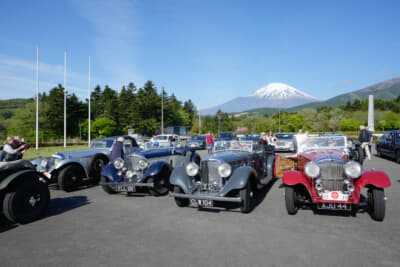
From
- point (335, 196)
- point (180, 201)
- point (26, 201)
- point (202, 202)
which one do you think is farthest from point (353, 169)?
point (26, 201)

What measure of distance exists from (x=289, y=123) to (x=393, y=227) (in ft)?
243

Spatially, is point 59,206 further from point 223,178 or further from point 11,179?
point 223,178

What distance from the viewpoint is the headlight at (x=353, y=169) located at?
5.27 metres

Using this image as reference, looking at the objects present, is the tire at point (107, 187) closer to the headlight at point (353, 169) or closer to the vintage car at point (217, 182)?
the vintage car at point (217, 182)

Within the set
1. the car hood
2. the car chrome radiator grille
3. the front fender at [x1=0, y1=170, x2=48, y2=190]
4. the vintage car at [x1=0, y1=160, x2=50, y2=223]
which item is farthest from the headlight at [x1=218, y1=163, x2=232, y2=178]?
the car hood

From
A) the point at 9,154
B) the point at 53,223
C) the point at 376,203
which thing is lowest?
the point at 53,223

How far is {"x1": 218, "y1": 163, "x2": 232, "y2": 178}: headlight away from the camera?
20.3 feet

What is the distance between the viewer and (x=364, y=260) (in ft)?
11.8

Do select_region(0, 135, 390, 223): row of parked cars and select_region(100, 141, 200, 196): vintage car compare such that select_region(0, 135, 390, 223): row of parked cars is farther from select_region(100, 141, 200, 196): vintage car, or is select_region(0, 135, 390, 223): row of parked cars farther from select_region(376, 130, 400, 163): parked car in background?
select_region(376, 130, 400, 163): parked car in background

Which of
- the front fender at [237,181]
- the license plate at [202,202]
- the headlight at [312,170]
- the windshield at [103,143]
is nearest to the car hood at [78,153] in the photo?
the windshield at [103,143]

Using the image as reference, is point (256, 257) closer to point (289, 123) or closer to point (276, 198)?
point (276, 198)

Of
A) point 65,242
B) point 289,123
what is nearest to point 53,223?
point 65,242

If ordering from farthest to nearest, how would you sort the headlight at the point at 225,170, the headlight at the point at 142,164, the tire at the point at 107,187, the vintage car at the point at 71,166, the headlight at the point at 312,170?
the vintage car at the point at 71,166, the headlight at the point at 142,164, the tire at the point at 107,187, the headlight at the point at 225,170, the headlight at the point at 312,170

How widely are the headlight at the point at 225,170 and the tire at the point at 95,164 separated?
5.42 metres
